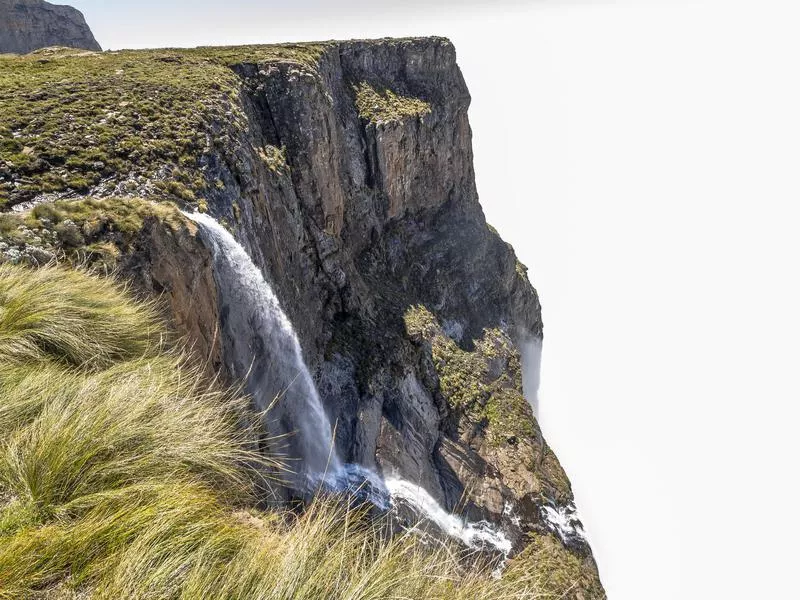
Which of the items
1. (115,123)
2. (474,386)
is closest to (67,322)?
(115,123)

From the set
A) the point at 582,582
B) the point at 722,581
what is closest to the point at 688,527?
the point at 722,581

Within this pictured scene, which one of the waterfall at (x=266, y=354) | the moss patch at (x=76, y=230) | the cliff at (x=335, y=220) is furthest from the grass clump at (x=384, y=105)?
the moss patch at (x=76, y=230)

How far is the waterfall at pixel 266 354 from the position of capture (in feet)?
42.0

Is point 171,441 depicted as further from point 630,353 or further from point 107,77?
point 630,353

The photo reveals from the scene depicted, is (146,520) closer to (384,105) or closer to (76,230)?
(76,230)

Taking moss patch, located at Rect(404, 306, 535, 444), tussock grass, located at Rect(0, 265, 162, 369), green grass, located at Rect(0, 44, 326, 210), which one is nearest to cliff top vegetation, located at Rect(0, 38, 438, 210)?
green grass, located at Rect(0, 44, 326, 210)

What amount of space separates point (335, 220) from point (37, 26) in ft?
305

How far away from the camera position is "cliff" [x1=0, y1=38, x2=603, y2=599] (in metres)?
11.2

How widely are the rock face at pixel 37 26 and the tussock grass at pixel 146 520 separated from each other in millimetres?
104197

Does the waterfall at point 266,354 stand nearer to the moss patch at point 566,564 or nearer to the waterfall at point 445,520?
the waterfall at point 445,520

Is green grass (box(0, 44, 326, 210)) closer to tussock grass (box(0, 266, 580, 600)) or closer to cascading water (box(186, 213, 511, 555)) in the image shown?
cascading water (box(186, 213, 511, 555))

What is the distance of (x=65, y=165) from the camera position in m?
12.3

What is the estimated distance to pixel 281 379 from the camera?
53.3 feet

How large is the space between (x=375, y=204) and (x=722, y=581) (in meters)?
39.4
